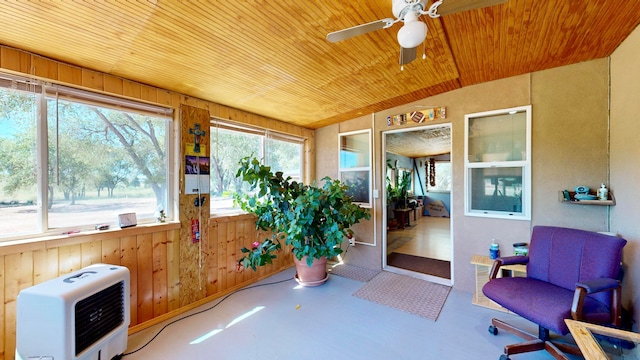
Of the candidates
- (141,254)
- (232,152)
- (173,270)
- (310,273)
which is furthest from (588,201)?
(141,254)

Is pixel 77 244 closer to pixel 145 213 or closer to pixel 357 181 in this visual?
pixel 145 213

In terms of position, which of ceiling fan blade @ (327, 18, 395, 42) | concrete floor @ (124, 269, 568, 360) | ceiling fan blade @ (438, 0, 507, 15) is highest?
ceiling fan blade @ (438, 0, 507, 15)

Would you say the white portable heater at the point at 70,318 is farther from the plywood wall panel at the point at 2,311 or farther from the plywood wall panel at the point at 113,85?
the plywood wall panel at the point at 113,85

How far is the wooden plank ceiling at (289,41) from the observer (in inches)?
59.6

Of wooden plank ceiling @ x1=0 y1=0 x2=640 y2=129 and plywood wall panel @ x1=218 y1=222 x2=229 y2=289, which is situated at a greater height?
wooden plank ceiling @ x1=0 y1=0 x2=640 y2=129

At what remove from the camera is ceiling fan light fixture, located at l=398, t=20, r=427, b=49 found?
4.44 ft

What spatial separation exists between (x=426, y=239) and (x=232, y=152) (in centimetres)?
457

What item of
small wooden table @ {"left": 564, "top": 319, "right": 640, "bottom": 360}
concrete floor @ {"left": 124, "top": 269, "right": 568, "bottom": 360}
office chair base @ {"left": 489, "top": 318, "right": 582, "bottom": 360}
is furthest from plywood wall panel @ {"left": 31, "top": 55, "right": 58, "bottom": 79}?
office chair base @ {"left": 489, "top": 318, "right": 582, "bottom": 360}

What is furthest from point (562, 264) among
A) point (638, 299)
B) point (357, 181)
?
point (357, 181)

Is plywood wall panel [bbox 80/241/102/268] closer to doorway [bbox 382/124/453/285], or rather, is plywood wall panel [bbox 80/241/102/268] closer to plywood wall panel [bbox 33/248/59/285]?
plywood wall panel [bbox 33/248/59/285]

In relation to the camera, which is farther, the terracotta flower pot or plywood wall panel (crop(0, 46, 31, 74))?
the terracotta flower pot

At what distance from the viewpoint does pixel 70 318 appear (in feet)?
4.78

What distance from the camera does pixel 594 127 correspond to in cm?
234

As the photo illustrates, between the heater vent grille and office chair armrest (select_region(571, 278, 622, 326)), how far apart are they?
3.14 m
